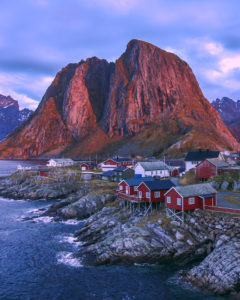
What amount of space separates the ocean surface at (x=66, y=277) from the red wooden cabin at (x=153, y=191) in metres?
13.8

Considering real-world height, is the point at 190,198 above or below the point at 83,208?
above

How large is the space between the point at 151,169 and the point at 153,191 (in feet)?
96.3

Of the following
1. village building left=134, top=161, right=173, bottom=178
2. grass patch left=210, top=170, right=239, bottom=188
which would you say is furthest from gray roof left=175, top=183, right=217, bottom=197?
village building left=134, top=161, right=173, bottom=178

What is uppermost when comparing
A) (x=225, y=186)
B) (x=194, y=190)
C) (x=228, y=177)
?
(x=228, y=177)

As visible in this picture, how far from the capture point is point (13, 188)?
89250 millimetres

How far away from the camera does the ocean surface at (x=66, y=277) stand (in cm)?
2642

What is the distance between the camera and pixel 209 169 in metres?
60.1

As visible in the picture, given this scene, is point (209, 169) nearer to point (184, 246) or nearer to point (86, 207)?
point (86, 207)

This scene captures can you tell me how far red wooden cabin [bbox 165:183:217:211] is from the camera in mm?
38281

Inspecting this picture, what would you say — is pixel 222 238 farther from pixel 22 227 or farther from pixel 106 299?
pixel 22 227

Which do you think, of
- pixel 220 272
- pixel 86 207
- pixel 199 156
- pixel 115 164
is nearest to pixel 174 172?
pixel 199 156

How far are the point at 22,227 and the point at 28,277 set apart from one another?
21100mm

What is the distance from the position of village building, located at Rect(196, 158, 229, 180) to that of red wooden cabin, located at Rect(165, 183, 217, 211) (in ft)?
67.1

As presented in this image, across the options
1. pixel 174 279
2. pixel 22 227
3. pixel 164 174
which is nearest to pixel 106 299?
pixel 174 279
